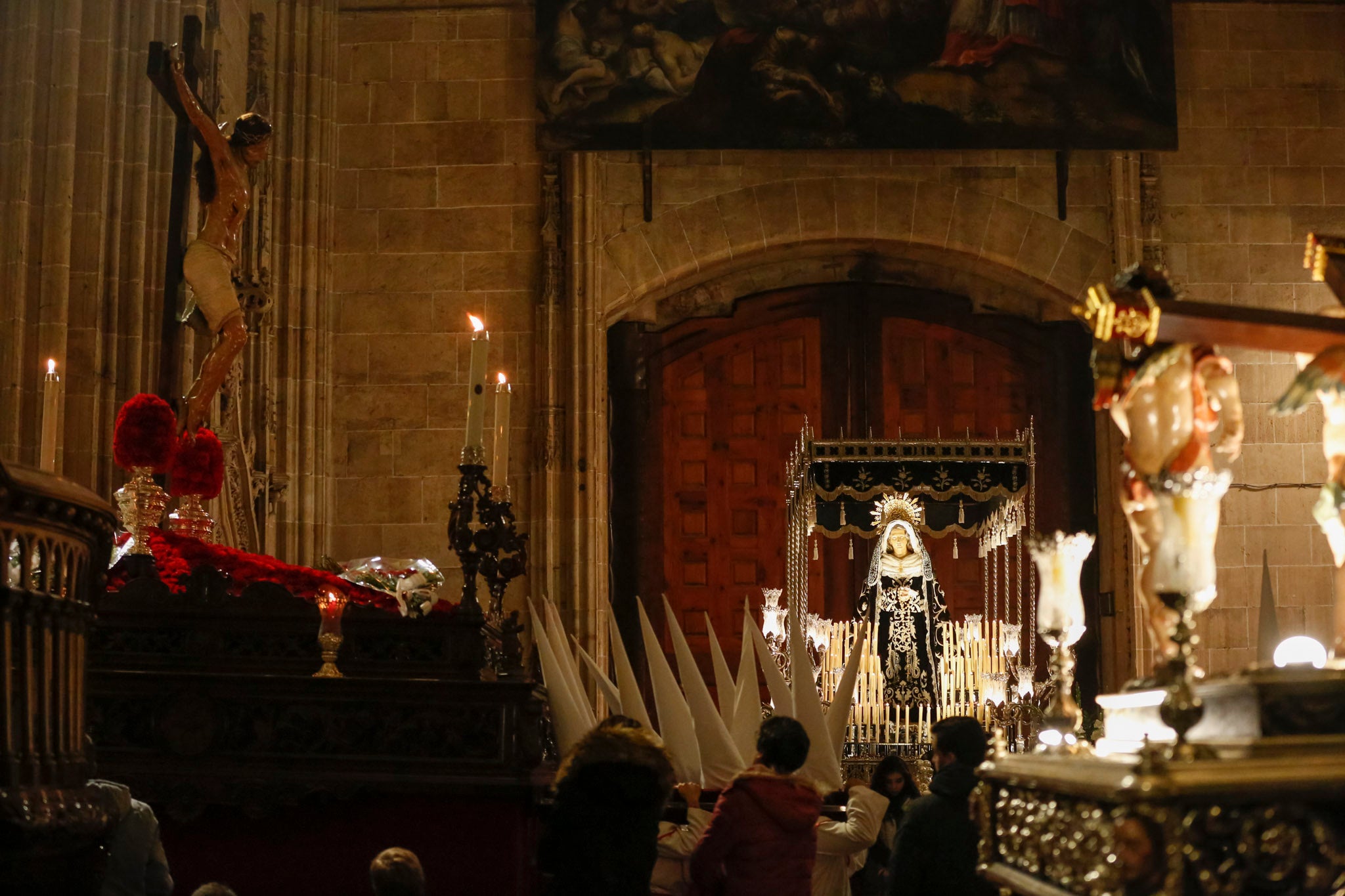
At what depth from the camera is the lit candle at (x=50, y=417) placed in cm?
518

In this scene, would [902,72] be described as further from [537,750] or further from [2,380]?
[537,750]

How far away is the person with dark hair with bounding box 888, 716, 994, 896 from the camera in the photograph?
4129 millimetres

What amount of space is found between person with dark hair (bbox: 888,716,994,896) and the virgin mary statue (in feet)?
19.6

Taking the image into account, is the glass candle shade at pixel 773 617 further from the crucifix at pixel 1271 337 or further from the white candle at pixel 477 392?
the crucifix at pixel 1271 337

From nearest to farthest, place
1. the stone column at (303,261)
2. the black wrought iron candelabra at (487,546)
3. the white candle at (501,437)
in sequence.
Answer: the black wrought iron candelabra at (487,546) → the white candle at (501,437) → the stone column at (303,261)

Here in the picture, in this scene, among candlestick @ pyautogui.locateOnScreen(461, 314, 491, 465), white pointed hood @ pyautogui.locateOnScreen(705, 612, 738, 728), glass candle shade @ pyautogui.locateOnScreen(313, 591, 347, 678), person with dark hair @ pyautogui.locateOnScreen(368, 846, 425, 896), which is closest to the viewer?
person with dark hair @ pyautogui.locateOnScreen(368, 846, 425, 896)

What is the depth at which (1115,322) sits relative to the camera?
2502mm

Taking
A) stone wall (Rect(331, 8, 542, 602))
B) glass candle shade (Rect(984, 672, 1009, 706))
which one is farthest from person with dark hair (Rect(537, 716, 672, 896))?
stone wall (Rect(331, 8, 542, 602))

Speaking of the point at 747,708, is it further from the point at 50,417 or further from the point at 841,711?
the point at 50,417

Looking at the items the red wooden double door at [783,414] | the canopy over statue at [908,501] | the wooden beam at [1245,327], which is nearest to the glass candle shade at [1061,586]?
the wooden beam at [1245,327]

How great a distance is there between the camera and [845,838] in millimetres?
5305

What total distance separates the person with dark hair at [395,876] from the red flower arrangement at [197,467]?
117 inches

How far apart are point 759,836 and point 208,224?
3.65 metres

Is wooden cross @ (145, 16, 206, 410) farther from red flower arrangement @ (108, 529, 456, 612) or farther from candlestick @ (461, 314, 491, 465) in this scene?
candlestick @ (461, 314, 491, 465)
